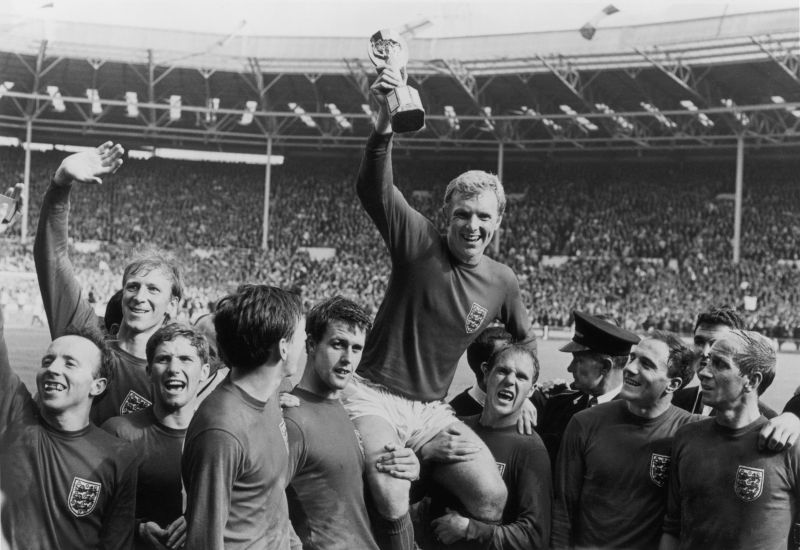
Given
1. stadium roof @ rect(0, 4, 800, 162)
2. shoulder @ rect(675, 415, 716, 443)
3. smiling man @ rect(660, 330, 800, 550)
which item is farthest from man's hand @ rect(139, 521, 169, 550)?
stadium roof @ rect(0, 4, 800, 162)

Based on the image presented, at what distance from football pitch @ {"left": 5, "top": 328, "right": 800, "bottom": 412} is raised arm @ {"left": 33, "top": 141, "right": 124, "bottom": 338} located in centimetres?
736

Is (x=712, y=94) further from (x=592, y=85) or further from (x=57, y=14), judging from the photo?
(x=57, y=14)

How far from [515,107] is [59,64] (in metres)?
17.9

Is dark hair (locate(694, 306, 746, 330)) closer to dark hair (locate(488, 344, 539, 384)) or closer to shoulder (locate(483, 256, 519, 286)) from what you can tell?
dark hair (locate(488, 344, 539, 384))

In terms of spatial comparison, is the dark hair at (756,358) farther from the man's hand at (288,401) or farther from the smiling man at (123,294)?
the smiling man at (123,294)

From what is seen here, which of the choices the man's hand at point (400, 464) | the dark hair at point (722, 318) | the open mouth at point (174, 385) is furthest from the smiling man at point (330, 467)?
the dark hair at point (722, 318)

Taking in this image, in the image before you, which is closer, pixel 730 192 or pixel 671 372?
pixel 671 372

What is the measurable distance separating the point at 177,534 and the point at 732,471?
2.29 metres

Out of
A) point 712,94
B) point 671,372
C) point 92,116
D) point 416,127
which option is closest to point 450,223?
point 416,127

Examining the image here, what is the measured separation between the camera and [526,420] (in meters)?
4.14

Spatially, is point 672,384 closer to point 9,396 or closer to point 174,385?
point 174,385

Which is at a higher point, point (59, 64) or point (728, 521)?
point (59, 64)

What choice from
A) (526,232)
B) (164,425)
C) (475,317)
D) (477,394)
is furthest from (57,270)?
(526,232)

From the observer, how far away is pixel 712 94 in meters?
30.0
